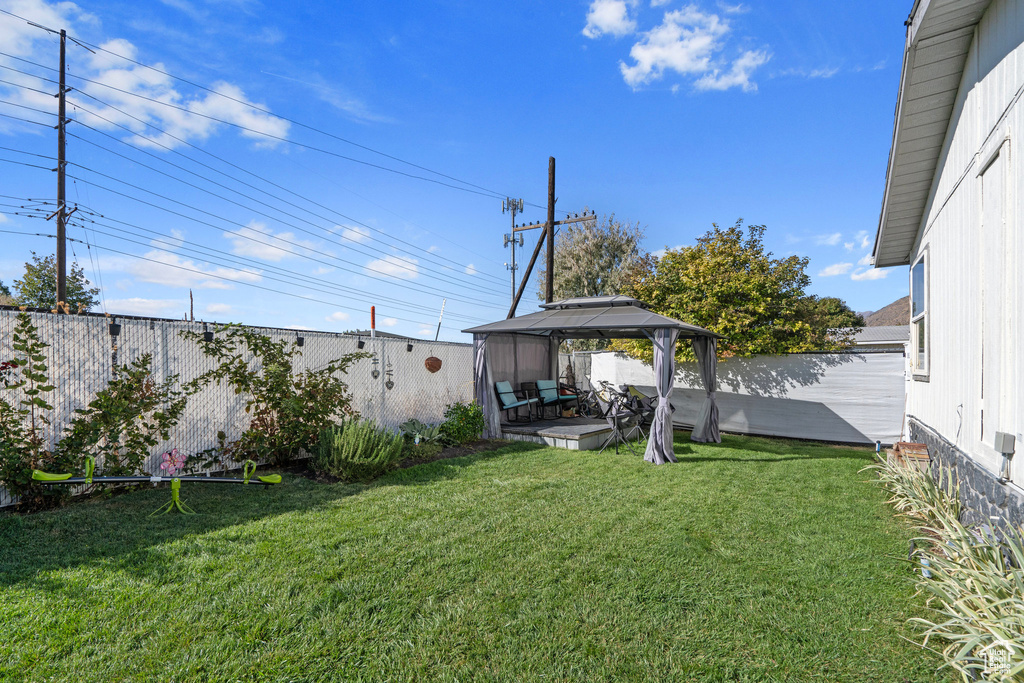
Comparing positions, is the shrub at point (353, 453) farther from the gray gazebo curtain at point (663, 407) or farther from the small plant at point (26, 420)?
the gray gazebo curtain at point (663, 407)

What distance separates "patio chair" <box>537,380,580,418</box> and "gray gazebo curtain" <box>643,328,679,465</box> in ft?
11.3

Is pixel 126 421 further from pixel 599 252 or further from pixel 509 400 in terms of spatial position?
pixel 599 252

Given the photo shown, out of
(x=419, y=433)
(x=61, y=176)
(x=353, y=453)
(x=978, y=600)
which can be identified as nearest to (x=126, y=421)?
(x=353, y=453)

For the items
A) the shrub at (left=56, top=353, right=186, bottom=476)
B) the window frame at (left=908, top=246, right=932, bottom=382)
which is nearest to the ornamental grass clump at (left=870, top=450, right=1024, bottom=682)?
the window frame at (left=908, top=246, right=932, bottom=382)

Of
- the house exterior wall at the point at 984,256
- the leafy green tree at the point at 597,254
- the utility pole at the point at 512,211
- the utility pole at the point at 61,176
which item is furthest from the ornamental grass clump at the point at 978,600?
the utility pole at the point at 512,211

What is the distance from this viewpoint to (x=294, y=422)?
6098 millimetres

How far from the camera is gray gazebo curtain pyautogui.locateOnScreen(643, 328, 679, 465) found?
6941 mm

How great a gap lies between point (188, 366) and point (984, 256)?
7188mm

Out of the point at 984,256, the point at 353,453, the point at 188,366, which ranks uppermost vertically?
the point at 984,256

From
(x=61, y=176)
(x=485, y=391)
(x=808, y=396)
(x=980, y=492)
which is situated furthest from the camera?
(x=61, y=176)

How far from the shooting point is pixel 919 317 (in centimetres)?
603

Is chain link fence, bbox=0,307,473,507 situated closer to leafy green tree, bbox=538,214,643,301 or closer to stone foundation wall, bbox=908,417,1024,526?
stone foundation wall, bbox=908,417,1024,526

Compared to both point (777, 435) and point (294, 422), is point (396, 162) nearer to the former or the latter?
point (294, 422)

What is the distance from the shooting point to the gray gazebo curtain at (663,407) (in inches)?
273
